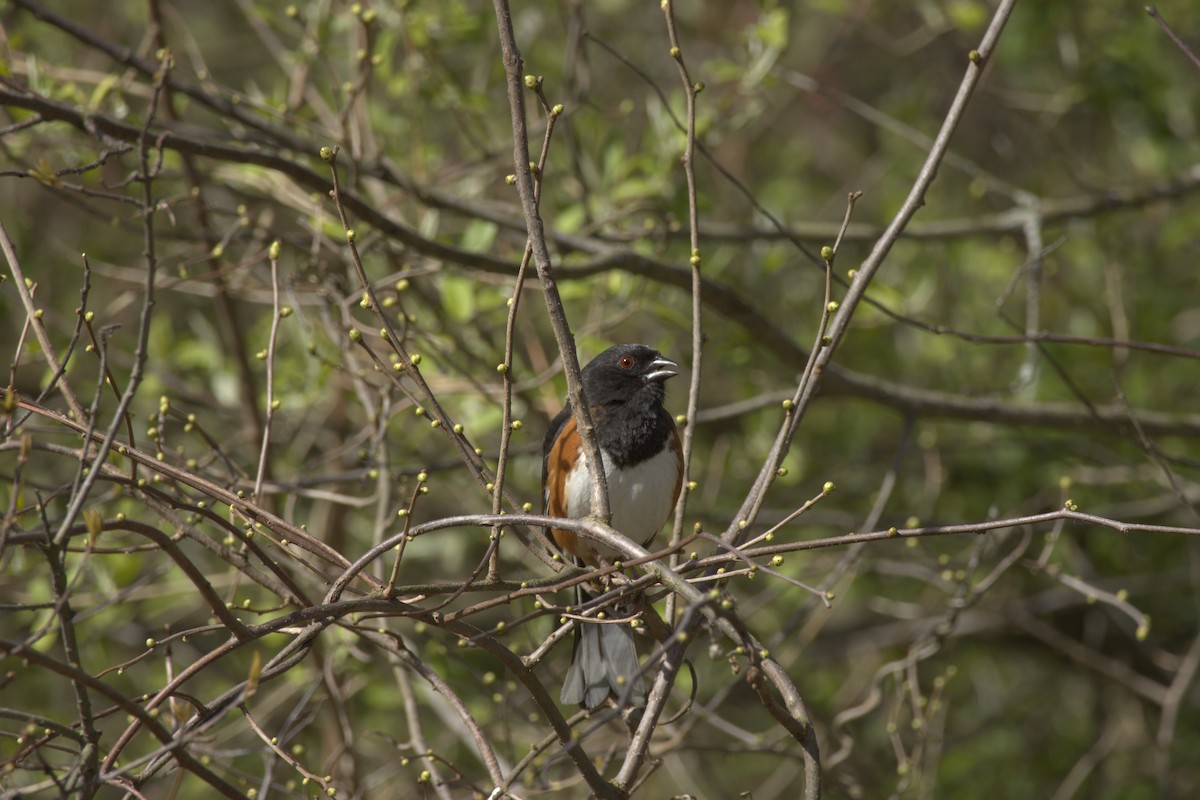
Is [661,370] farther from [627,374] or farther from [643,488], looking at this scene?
[643,488]

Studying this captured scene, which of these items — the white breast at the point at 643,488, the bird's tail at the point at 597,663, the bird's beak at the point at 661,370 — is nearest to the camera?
the bird's tail at the point at 597,663

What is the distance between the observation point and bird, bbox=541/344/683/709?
3.17m

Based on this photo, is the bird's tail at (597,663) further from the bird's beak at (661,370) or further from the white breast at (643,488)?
the bird's beak at (661,370)

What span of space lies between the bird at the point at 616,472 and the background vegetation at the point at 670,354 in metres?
0.17

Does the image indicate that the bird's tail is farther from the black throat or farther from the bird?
the black throat

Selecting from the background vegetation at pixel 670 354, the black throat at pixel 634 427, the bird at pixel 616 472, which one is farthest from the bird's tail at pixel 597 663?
the black throat at pixel 634 427

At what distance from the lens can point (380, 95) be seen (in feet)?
17.5

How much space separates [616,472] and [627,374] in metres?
0.36

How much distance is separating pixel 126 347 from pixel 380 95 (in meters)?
1.56

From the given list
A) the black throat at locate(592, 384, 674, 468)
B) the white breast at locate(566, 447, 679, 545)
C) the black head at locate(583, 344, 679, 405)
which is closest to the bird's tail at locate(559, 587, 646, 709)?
the white breast at locate(566, 447, 679, 545)

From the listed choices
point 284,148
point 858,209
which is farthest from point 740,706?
point 284,148

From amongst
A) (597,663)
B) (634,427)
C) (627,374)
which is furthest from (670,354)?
(597,663)

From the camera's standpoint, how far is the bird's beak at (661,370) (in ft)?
11.4

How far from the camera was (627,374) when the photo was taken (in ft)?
11.7
